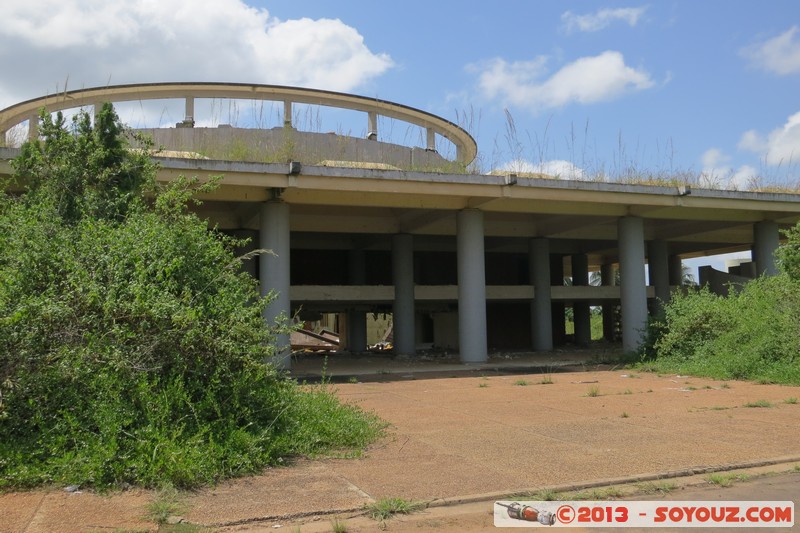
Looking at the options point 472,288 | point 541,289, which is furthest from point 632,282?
point 472,288

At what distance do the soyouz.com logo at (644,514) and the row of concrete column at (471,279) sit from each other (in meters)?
9.19

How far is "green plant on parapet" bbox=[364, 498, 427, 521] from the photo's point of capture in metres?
4.86

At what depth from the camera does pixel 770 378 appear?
1260cm

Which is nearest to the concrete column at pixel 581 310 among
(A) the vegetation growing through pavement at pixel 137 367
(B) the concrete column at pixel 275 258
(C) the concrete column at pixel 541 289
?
(C) the concrete column at pixel 541 289

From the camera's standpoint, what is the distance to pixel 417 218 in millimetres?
20188

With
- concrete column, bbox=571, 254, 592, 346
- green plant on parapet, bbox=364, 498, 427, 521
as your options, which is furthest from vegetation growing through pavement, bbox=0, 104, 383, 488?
concrete column, bbox=571, 254, 592, 346

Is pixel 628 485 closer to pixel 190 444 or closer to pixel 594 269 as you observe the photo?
pixel 190 444

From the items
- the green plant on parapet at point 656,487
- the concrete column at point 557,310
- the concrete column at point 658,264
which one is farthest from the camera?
the concrete column at point 557,310

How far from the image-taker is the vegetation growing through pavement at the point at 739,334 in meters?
13.2

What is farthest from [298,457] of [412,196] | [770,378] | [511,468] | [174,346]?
[412,196]

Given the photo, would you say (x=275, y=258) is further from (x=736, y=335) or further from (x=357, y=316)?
(x=736, y=335)

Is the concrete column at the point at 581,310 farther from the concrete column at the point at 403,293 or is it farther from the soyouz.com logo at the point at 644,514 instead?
the soyouz.com logo at the point at 644,514

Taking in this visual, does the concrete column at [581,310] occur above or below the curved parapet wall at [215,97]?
below

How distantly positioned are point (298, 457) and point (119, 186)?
537 centimetres
